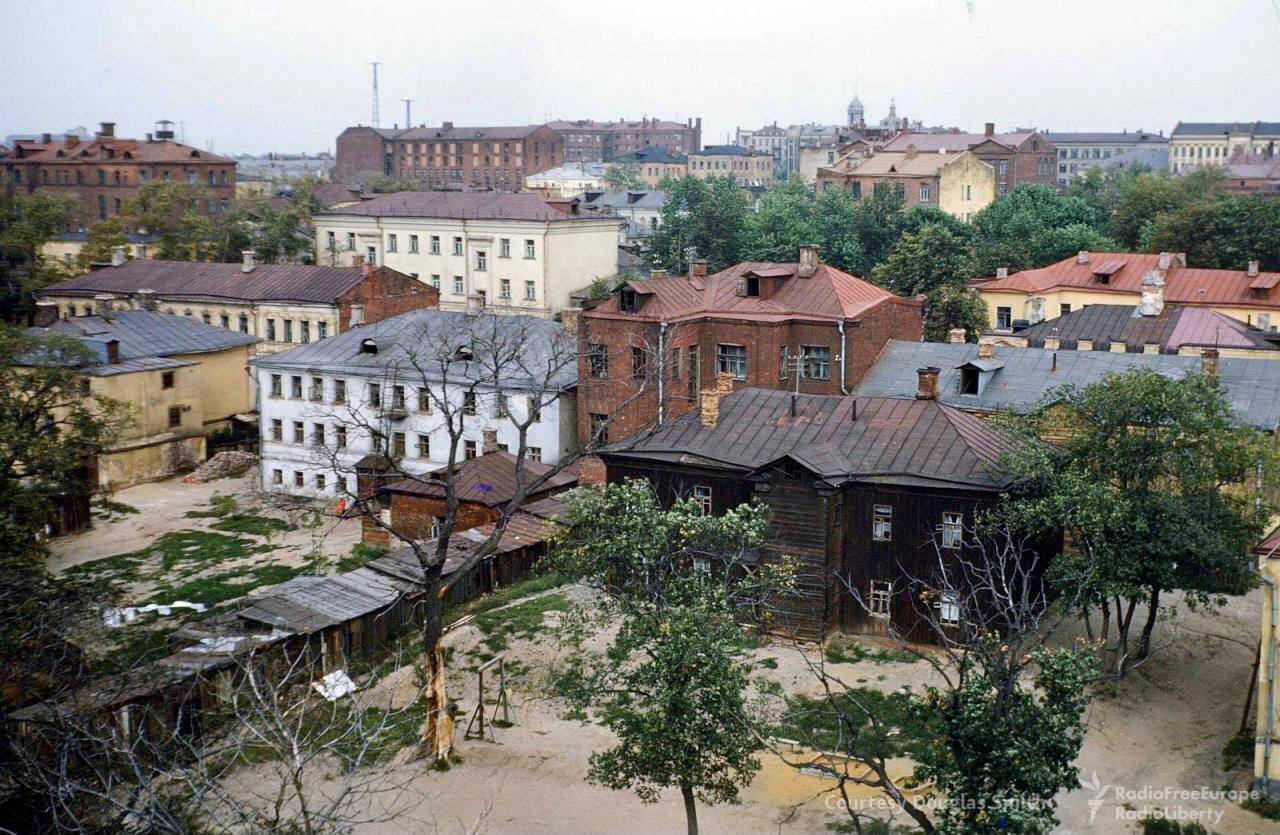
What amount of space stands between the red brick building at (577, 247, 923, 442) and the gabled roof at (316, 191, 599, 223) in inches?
1033

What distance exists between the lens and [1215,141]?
6033 inches

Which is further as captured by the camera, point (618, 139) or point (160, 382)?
point (618, 139)

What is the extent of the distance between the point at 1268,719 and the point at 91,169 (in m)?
99.1

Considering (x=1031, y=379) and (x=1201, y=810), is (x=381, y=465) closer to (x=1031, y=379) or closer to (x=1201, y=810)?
(x=1031, y=379)

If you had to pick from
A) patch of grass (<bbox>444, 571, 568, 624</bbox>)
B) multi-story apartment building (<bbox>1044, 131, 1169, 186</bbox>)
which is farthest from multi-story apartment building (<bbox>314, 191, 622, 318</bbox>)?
multi-story apartment building (<bbox>1044, 131, 1169, 186</bbox>)

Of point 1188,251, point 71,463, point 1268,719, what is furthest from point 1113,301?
point 71,463

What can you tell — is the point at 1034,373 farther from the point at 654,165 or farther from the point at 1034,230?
the point at 654,165

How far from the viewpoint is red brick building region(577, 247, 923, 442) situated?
141ft

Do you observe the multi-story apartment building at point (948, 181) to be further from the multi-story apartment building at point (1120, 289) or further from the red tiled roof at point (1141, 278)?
the multi-story apartment building at point (1120, 289)

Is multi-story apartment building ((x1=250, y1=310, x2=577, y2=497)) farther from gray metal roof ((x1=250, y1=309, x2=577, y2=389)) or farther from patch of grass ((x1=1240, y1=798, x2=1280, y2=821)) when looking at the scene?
patch of grass ((x1=1240, y1=798, x2=1280, y2=821))

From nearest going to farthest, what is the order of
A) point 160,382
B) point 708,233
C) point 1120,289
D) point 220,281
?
point 160,382, point 1120,289, point 220,281, point 708,233

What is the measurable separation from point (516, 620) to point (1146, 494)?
49.3 feet

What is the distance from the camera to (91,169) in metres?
102

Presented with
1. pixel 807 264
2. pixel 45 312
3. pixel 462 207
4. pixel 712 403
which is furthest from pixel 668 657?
pixel 462 207
